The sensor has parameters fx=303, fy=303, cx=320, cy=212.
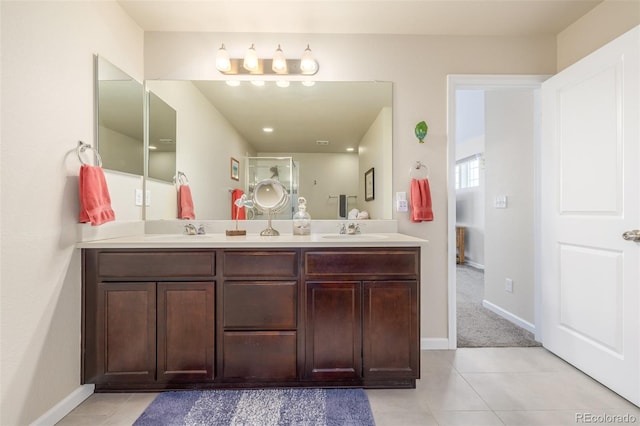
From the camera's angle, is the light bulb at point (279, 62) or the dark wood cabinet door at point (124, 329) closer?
the dark wood cabinet door at point (124, 329)

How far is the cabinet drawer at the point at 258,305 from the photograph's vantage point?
5.48ft

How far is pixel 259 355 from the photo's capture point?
167 centimetres

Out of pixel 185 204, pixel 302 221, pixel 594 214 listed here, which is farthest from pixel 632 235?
pixel 185 204

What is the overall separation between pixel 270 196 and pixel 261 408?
4.41ft

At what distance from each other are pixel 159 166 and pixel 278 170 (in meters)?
0.87

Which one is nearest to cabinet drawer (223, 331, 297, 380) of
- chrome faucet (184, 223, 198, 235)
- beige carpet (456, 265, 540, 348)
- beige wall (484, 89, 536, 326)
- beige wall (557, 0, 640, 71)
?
chrome faucet (184, 223, 198, 235)

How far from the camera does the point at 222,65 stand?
219cm

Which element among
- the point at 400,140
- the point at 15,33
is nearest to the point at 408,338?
the point at 400,140

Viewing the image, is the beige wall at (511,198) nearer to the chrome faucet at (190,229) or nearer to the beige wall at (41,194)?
the chrome faucet at (190,229)

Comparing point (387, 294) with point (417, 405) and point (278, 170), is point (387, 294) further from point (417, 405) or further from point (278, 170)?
point (278, 170)

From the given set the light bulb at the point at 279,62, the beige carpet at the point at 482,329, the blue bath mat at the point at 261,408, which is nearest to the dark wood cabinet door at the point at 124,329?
the blue bath mat at the point at 261,408

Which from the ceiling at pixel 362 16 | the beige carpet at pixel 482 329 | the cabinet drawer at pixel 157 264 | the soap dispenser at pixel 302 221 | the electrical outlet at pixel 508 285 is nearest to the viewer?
the cabinet drawer at pixel 157 264

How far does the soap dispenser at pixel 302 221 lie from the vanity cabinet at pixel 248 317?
0.48 meters

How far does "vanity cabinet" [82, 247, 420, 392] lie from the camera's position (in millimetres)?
1655
